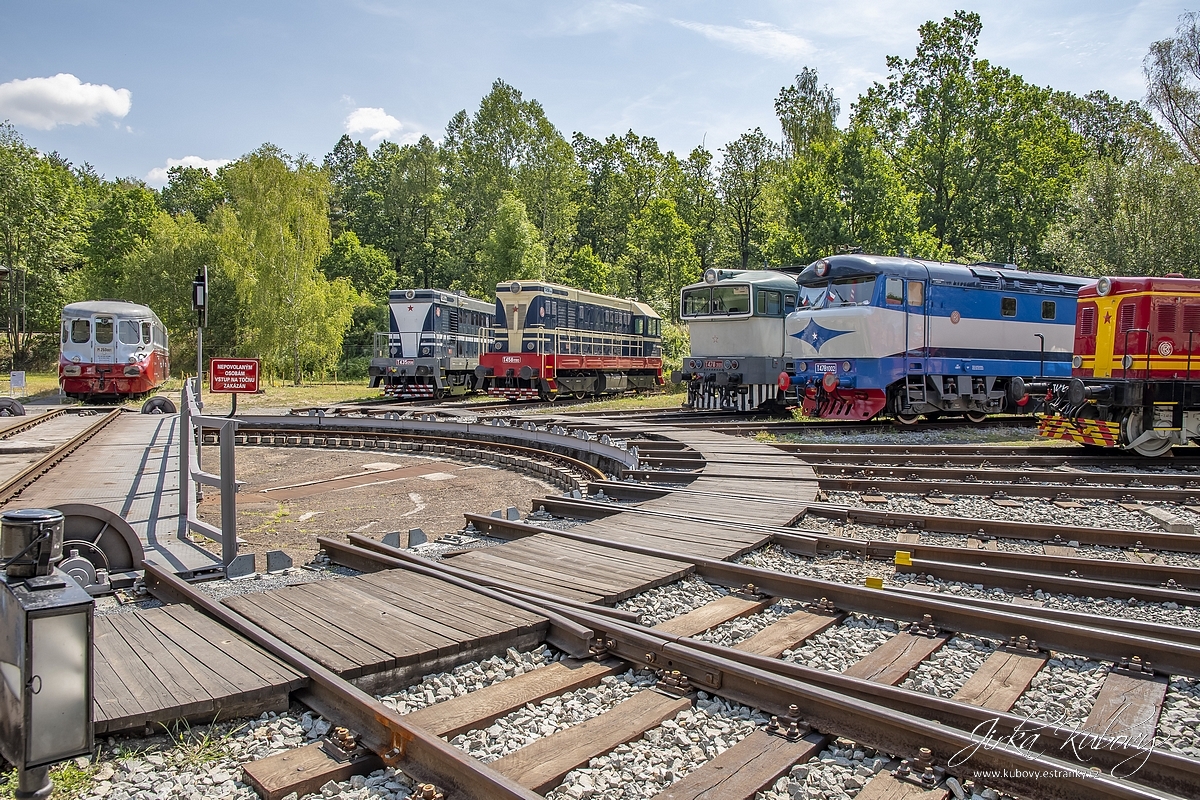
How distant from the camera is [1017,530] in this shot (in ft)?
22.5

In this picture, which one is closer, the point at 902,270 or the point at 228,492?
the point at 228,492

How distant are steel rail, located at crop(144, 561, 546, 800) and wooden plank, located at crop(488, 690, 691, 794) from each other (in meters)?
0.20

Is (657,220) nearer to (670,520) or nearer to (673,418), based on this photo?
(673,418)

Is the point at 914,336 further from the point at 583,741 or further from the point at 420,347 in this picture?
the point at 420,347

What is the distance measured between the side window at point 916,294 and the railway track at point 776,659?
922 centimetres

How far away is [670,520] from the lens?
7.27 m

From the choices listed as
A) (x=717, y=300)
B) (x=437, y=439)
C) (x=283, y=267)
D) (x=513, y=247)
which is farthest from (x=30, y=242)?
(x=717, y=300)

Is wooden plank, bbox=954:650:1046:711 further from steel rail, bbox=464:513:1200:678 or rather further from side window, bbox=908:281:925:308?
side window, bbox=908:281:925:308

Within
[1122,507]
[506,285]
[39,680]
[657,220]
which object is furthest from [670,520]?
[657,220]

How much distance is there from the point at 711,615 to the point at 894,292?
39.1ft

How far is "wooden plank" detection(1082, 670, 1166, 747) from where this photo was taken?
3223 mm

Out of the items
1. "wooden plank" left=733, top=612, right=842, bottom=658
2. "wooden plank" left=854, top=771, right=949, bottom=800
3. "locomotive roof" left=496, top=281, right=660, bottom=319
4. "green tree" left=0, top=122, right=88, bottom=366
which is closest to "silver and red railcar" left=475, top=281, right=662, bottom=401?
"locomotive roof" left=496, top=281, right=660, bottom=319

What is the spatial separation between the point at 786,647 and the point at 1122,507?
19.2ft

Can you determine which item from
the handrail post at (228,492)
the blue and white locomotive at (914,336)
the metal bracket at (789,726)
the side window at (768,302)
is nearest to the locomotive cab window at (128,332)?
the side window at (768,302)
